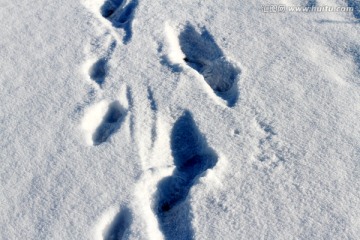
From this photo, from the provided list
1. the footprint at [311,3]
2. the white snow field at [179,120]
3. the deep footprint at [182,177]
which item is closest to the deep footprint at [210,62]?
the white snow field at [179,120]

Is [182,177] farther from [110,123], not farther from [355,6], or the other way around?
[355,6]

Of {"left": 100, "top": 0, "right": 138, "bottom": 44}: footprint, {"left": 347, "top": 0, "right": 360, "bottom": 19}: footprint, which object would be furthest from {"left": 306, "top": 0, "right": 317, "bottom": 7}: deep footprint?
{"left": 100, "top": 0, "right": 138, "bottom": 44}: footprint

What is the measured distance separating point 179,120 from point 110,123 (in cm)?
32

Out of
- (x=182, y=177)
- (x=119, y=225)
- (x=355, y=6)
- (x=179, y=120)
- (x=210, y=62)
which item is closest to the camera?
(x=119, y=225)

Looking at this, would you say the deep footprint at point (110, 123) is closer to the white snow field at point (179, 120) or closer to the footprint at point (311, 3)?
the white snow field at point (179, 120)

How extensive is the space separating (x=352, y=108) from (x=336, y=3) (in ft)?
2.62

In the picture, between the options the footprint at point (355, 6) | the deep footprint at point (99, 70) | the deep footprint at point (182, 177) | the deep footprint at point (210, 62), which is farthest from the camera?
the footprint at point (355, 6)

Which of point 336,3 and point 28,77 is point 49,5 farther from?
point 336,3

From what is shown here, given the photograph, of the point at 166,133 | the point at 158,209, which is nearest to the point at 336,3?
the point at 166,133

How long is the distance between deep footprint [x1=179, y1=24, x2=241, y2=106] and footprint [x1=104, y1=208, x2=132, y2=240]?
690 mm

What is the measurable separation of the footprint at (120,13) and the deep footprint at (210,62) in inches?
12.2

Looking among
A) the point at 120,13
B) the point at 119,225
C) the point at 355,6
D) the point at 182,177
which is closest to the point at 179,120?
the point at 182,177

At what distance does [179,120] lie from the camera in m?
2.05

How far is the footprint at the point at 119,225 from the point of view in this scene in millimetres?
1735
